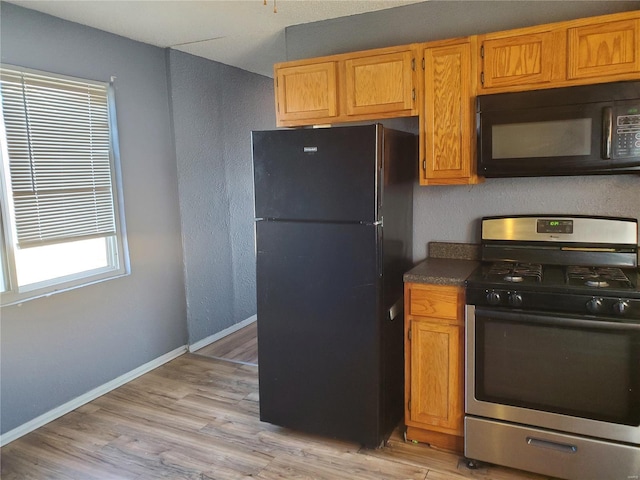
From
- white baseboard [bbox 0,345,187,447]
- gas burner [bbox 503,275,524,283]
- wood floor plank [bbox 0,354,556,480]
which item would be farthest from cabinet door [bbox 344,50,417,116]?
white baseboard [bbox 0,345,187,447]

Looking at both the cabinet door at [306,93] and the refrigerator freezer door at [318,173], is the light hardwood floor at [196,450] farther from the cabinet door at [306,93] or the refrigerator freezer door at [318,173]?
the cabinet door at [306,93]

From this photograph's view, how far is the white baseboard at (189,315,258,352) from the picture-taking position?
3.93m

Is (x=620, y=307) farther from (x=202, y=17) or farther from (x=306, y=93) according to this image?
(x=202, y=17)

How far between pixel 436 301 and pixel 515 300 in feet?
1.23

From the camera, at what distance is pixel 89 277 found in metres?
3.07

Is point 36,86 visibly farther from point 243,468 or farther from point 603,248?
point 603,248

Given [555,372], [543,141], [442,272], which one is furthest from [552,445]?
[543,141]

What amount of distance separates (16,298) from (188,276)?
1349 millimetres

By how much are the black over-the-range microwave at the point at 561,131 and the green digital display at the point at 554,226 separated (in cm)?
33

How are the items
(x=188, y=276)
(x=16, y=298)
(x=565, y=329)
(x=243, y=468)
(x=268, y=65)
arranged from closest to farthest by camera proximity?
1. (x=565, y=329)
2. (x=243, y=468)
3. (x=16, y=298)
4. (x=188, y=276)
5. (x=268, y=65)

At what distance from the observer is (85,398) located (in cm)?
302

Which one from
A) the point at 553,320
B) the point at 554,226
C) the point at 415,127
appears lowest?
the point at 553,320

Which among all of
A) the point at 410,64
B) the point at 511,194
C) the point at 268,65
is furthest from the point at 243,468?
the point at 268,65

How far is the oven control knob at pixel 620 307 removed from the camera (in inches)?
74.9
